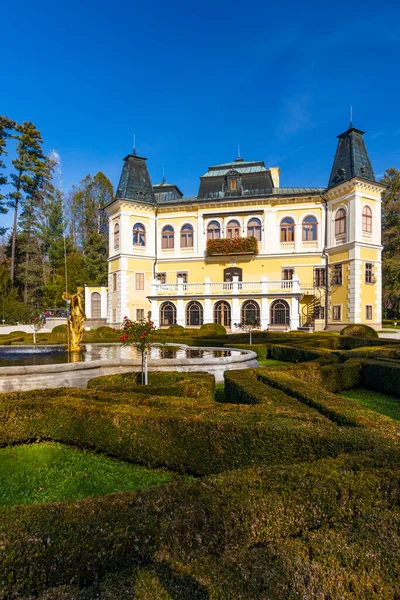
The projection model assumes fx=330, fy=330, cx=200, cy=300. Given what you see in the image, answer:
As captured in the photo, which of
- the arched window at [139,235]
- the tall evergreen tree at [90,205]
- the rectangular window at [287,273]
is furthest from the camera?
the tall evergreen tree at [90,205]

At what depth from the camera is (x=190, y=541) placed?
2.26 m

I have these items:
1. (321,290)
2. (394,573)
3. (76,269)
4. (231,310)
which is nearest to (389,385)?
(394,573)

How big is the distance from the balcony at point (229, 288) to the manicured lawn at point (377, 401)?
16.3 meters

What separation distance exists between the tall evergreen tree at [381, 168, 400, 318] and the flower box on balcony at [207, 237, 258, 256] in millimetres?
18299

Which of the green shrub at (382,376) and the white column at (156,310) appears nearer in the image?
the green shrub at (382,376)

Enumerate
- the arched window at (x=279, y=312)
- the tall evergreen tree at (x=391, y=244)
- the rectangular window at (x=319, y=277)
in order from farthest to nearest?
the tall evergreen tree at (x=391, y=244)
the rectangular window at (x=319, y=277)
the arched window at (x=279, y=312)

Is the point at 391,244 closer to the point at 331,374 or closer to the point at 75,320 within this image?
the point at 331,374

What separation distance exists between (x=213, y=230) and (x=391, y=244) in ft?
78.8

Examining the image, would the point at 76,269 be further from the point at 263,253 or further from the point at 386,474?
the point at 386,474

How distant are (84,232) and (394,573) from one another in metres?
48.0

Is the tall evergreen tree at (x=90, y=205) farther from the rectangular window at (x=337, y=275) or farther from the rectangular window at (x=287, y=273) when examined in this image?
the rectangular window at (x=337, y=275)

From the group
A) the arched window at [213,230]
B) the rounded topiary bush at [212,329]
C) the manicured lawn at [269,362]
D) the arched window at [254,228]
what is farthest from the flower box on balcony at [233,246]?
the manicured lawn at [269,362]

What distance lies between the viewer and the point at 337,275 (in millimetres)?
26344

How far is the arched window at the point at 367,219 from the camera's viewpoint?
25156mm
